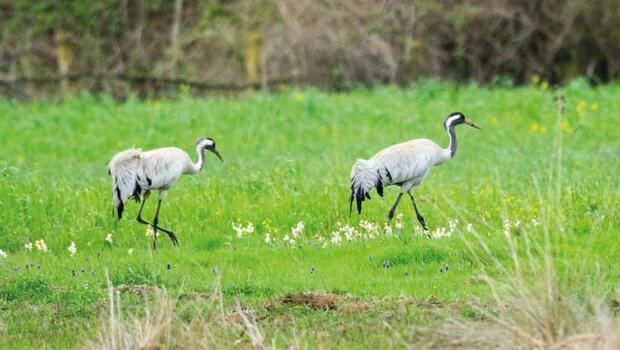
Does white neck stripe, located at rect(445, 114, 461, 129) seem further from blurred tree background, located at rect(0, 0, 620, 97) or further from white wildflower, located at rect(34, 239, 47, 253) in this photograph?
blurred tree background, located at rect(0, 0, 620, 97)

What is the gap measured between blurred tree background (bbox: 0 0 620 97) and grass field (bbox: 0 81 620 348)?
7379mm

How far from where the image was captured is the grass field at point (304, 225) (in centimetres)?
871

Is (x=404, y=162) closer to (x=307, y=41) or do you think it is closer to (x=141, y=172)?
(x=141, y=172)

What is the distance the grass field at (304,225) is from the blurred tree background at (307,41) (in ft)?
24.2

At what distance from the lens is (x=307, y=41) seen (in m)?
30.1

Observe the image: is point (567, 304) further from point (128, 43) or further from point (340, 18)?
point (128, 43)

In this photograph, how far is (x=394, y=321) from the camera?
27.8ft

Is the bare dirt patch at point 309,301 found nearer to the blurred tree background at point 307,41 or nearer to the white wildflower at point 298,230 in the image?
the white wildflower at point 298,230

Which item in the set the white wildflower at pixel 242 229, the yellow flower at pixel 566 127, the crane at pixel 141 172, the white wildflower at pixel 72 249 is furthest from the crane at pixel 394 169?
the yellow flower at pixel 566 127

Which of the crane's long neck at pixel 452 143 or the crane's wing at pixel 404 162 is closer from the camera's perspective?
the crane's wing at pixel 404 162

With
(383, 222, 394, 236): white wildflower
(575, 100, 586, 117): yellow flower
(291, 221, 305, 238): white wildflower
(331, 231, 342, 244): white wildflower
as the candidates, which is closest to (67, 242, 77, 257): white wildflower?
(291, 221, 305, 238): white wildflower

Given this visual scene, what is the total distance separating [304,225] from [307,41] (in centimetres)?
1805

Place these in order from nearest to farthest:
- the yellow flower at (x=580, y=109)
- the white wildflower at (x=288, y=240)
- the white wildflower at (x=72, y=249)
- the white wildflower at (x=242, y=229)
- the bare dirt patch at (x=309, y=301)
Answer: the bare dirt patch at (x=309, y=301), the white wildflower at (x=288, y=240), the white wildflower at (x=72, y=249), the white wildflower at (x=242, y=229), the yellow flower at (x=580, y=109)

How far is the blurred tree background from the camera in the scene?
29625 mm
